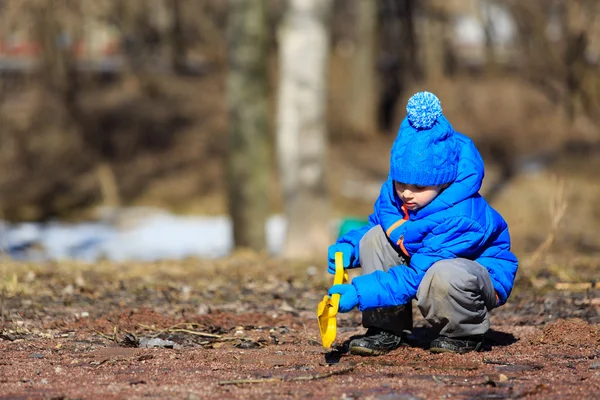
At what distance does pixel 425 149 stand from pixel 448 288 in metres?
0.61

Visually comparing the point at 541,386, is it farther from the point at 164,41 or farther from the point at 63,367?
the point at 164,41

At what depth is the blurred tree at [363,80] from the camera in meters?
25.5

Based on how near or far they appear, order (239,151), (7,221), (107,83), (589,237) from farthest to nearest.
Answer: (107,83) → (7,221) → (589,237) → (239,151)

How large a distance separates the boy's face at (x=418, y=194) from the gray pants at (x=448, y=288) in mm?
262

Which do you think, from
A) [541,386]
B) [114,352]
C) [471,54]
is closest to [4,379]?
[114,352]

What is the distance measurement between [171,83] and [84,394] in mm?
27701

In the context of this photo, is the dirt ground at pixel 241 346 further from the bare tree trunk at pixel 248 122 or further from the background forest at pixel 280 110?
the bare tree trunk at pixel 248 122

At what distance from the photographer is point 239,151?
13844 mm

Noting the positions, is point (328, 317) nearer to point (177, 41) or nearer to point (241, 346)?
point (241, 346)

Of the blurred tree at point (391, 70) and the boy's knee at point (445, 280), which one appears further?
the blurred tree at point (391, 70)

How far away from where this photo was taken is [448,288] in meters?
4.14

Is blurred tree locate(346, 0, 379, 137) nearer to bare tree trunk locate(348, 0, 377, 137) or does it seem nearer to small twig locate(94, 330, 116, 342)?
bare tree trunk locate(348, 0, 377, 137)

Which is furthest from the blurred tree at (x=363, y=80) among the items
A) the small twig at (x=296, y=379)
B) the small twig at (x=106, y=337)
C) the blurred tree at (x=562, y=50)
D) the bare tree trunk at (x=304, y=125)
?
the small twig at (x=296, y=379)

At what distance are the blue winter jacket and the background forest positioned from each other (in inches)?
258
